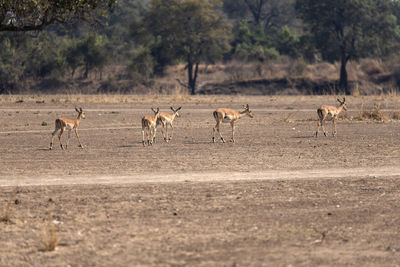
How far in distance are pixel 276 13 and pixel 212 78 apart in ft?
112

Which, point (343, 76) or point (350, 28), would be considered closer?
point (343, 76)

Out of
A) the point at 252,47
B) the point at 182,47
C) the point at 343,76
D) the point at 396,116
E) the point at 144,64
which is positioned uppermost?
the point at 252,47

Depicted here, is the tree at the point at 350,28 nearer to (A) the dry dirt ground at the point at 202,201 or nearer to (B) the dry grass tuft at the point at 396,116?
(B) the dry grass tuft at the point at 396,116

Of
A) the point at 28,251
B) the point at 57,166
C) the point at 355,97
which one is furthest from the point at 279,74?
the point at 28,251

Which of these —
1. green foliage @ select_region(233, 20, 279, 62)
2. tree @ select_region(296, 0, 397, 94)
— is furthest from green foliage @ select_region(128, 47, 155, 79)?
tree @ select_region(296, 0, 397, 94)

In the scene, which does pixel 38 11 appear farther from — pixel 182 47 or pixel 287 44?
pixel 287 44

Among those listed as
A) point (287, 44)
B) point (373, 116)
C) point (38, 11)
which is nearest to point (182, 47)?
point (287, 44)

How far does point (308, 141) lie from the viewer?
2266cm

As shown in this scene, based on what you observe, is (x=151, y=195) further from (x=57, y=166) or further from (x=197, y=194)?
(x=57, y=166)

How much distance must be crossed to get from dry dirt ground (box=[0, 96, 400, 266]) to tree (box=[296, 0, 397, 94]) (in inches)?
1489

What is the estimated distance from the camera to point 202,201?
12.1 metres

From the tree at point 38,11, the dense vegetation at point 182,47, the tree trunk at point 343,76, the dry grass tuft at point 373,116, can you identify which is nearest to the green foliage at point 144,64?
the dense vegetation at point 182,47

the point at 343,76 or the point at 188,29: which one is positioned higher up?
the point at 188,29

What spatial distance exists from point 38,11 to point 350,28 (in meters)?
42.3
